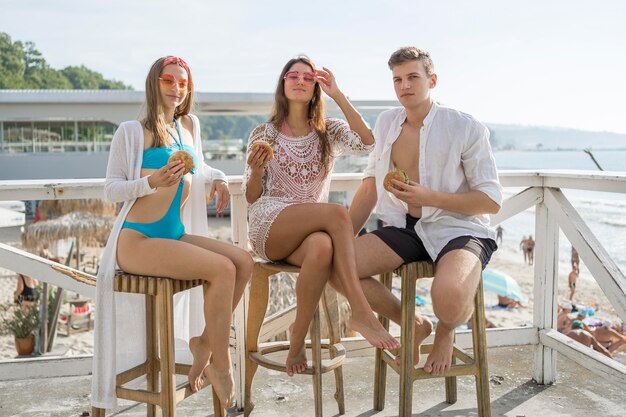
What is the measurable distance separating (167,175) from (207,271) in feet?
1.29

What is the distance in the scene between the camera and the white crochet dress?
2.76 metres

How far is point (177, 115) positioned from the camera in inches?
108

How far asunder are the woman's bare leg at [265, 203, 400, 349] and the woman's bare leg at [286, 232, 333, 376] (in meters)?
0.03

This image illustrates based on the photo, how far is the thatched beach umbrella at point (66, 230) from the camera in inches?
577

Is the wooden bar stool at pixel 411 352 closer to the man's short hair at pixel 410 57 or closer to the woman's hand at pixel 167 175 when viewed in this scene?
the man's short hair at pixel 410 57

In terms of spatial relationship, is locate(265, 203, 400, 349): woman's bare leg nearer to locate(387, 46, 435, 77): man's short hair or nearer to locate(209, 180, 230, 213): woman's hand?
locate(209, 180, 230, 213): woman's hand

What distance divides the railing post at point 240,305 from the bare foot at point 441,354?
986 mm

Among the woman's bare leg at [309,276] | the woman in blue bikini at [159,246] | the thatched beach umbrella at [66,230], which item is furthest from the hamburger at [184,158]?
the thatched beach umbrella at [66,230]

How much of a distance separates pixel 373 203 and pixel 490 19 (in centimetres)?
8480

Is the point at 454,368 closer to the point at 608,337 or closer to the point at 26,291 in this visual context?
the point at 608,337

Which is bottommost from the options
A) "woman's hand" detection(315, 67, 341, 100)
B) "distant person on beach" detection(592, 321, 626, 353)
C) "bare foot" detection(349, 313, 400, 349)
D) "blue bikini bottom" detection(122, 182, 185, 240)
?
"distant person on beach" detection(592, 321, 626, 353)

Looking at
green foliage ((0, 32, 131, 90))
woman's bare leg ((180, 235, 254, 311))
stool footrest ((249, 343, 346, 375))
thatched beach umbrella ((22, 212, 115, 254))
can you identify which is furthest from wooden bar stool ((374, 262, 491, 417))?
green foliage ((0, 32, 131, 90))

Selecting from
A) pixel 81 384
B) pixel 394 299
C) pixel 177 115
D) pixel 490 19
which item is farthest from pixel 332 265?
pixel 490 19

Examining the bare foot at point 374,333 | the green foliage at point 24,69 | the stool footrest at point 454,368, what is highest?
the green foliage at point 24,69
